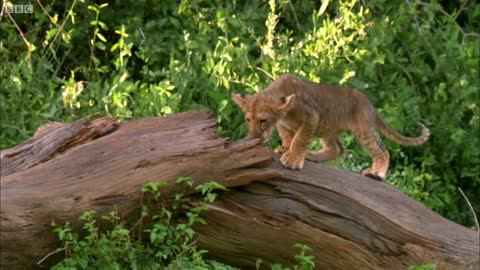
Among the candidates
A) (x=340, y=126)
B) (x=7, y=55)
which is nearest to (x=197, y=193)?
(x=340, y=126)

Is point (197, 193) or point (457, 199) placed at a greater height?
point (197, 193)

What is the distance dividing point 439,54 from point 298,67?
2.07 metres

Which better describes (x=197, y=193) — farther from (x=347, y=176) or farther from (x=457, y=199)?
(x=457, y=199)

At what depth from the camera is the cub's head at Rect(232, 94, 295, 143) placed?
7.17m

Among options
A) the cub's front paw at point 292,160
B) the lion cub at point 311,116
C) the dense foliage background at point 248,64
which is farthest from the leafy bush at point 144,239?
the dense foliage background at point 248,64

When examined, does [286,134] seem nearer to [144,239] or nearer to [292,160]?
[292,160]

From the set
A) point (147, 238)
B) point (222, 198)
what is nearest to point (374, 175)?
point (222, 198)

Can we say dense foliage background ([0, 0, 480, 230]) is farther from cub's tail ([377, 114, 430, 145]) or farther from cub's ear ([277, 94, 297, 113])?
cub's ear ([277, 94, 297, 113])

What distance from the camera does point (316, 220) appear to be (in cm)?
641

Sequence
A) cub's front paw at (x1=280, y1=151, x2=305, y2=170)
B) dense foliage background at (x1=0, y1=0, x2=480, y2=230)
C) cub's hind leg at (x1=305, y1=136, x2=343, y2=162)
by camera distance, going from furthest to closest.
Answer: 1. dense foliage background at (x1=0, y1=0, x2=480, y2=230)
2. cub's hind leg at (x1=305, y1=136, x2=343, y2=162)
3. cub's front paw at (x1=280, y1=151, x2=305, y2=170)

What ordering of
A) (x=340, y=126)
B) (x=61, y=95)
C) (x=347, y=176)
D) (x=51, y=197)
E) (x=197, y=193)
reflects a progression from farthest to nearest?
1. (x=61, y=95)
2. (x=340, y=126)
3. (x=347, y=176)
4. (x=197, y=193)
5. (x=51, y=197)

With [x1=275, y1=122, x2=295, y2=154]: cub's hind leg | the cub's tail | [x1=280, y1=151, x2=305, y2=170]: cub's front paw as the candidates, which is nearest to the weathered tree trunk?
[x1=280, y1=151, x2=305, y2=170]: cub's front paw

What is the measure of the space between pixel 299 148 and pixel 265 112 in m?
0.48

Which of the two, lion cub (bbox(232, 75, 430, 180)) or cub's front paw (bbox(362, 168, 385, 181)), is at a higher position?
lion cub (bbox(232, 75, 430, 180))
